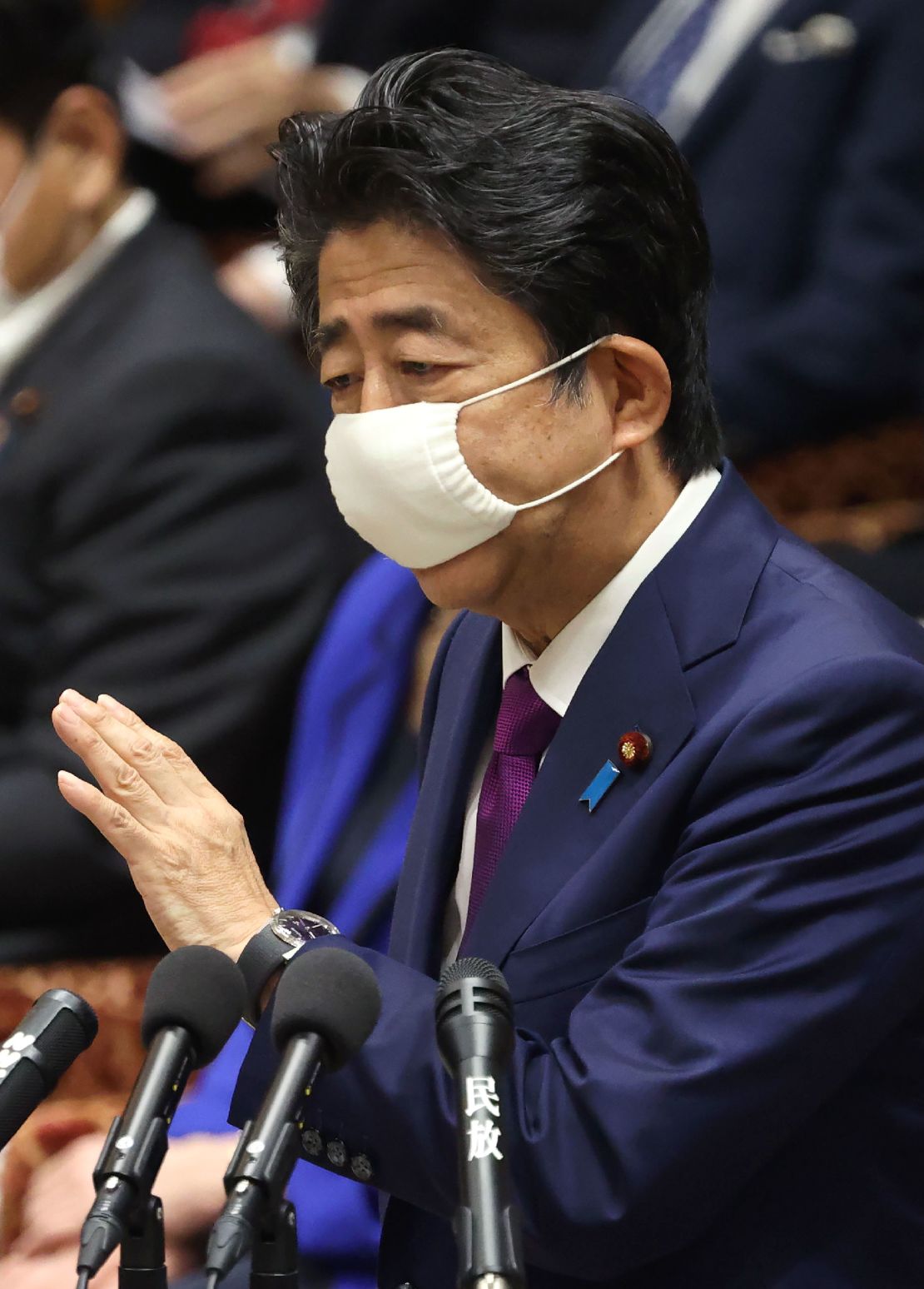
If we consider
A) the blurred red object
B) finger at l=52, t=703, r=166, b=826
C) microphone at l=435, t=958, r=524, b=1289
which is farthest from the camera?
the blurred red object

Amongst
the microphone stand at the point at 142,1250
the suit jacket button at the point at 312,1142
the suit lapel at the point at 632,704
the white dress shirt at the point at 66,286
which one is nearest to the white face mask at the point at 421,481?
the suit lapel at the point at 632,704

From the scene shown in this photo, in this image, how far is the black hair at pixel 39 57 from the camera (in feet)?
10.3

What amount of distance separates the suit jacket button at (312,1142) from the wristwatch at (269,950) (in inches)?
4.2

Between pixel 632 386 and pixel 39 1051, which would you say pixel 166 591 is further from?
pixel 39 1051

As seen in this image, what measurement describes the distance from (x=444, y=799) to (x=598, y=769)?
241mm

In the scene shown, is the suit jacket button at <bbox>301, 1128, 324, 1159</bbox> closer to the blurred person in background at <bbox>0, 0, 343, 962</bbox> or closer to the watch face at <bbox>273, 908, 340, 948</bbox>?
the watch face at <bbox>273, 908, 340, 948</bbox>

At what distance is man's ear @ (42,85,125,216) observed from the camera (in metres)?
3.23

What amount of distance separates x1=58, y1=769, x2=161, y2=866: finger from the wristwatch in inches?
4.6

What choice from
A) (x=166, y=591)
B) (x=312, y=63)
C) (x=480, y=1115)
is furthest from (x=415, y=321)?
(x=312, y=63)

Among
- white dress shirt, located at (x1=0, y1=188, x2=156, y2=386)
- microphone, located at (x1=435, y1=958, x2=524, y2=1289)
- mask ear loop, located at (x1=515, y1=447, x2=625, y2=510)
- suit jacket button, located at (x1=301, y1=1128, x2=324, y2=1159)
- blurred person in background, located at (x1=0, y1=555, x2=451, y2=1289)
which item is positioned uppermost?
microphone, located at (x1=435, y1=958, x2=524, y2=1289)

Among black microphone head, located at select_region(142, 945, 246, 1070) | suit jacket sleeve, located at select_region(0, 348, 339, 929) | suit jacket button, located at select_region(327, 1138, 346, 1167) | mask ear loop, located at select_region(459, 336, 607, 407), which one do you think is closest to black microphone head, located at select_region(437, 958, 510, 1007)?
black microphone head, located at select_region(142, 945, 246, 1070)

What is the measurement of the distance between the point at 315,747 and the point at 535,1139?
3.59ft

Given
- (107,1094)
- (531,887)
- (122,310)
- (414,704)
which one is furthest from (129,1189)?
(122,310)

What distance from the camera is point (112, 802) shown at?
4.99 ft
